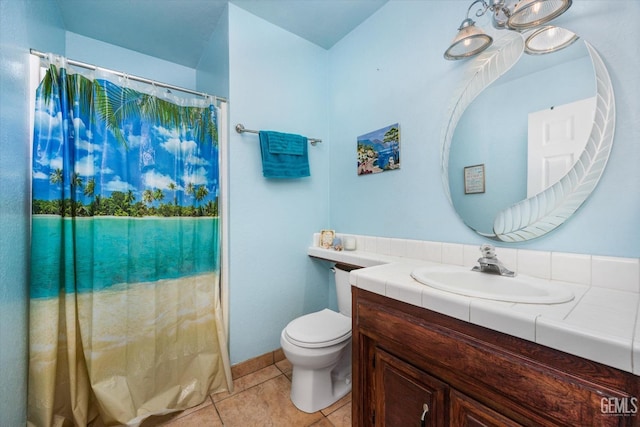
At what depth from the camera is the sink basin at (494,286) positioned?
0.76 m

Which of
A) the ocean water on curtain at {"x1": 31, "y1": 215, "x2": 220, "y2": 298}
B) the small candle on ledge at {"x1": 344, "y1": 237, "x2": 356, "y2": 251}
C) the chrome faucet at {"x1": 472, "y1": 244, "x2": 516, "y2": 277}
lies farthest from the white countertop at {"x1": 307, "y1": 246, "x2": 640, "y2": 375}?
the ocean water on curtain at {"x1": 31, "y1": 215, "x2": 220, "y2": 298}

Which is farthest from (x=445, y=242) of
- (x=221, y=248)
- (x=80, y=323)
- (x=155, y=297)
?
(x=80, y=323)

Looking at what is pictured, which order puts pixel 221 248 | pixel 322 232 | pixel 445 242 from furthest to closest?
pixel 322 232 < pixel 221 248 < pixel 445 242

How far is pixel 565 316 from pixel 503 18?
123 cm

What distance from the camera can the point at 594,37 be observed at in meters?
0.94

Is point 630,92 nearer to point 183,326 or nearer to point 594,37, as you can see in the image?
point 594,37

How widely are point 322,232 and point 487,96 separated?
1335mm

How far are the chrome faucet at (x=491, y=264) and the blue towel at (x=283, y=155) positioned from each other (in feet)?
4.16

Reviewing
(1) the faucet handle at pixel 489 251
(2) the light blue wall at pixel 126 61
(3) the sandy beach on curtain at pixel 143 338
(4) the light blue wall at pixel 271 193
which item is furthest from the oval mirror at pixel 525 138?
(2) the light blue wall at pixel 126 61

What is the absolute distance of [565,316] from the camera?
651 millimetres

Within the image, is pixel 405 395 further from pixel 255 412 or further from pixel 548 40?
pixel 548 40

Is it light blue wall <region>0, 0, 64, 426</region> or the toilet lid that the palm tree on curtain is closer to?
light blue wall <region>0, 0, 64, 426</region>

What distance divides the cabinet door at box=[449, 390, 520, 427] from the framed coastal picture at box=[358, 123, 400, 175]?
1.20 m

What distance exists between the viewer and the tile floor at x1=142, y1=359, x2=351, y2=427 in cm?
136
